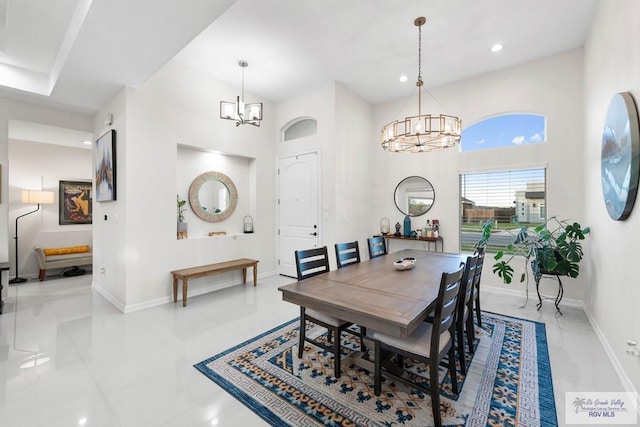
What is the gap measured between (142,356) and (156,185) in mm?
2251

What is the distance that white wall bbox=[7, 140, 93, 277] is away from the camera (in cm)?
532

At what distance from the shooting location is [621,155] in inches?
81.7

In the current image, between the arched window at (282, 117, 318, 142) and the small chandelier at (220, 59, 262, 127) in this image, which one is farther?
the arched window at (282, 117, 318, 142)

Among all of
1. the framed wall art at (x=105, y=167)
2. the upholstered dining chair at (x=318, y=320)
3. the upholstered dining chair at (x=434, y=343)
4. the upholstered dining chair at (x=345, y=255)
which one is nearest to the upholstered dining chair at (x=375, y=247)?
the upholstered dining chair at (x=345, y=255)

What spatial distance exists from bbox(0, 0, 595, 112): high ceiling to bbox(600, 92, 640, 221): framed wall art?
1.60m

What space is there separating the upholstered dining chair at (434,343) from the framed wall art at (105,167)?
3888 millimetres

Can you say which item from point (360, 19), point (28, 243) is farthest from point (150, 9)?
point (28, 243)

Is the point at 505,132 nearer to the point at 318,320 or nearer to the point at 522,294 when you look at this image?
Answer: the point at 522,294

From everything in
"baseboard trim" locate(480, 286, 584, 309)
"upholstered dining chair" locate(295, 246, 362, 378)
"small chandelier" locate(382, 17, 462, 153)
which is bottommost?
"baseboard trim" locate(480, 286, 584, 309)

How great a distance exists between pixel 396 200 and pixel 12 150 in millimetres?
7444

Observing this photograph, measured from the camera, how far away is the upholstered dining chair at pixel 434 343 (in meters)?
1.64

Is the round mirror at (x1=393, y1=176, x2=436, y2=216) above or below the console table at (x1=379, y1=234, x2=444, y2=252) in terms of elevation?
above

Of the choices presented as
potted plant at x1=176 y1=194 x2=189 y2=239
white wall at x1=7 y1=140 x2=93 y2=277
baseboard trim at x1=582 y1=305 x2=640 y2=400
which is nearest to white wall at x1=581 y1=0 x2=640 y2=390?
baseboard trim at x1=582 y1=305 x2=640 y2=400

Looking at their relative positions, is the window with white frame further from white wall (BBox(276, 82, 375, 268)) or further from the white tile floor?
white wall (BBox(276, 82, 375, 268))
